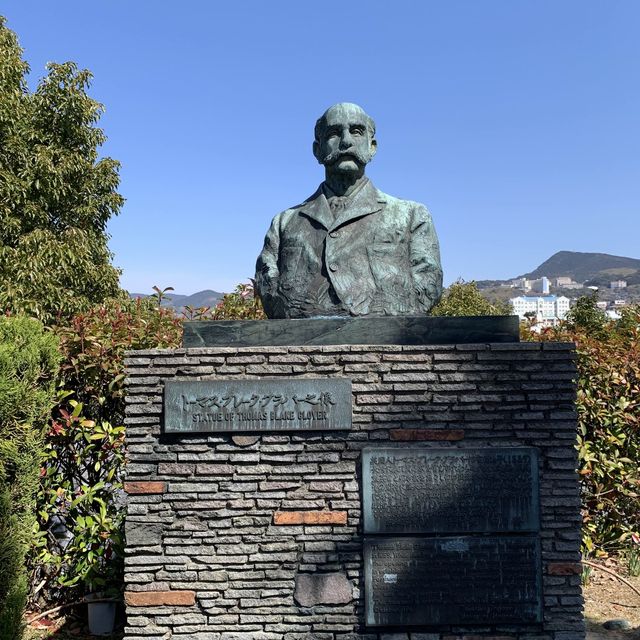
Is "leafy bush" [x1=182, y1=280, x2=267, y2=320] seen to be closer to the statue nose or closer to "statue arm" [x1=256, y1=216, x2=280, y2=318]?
"statue arm" [x1=256, y1=216, x2=280, y2=318]

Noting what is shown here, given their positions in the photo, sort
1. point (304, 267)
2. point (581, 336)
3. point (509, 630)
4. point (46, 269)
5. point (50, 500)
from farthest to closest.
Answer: point (46, 269) → point (581, 336) → point (50, 500) → point (304, 267) → point (509, 630)

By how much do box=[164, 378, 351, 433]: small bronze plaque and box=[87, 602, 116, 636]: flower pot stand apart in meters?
1.80

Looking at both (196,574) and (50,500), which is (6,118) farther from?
(196,574)

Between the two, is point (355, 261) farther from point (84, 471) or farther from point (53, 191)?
point (53, 191)

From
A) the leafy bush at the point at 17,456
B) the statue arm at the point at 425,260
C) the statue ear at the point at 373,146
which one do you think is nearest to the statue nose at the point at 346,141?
the statue ear at the point at 373,146

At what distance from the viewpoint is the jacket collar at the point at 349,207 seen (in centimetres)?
411

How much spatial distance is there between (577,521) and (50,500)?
3578 mm

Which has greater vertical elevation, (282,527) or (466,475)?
(466,475)

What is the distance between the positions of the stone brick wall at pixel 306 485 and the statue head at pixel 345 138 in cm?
124

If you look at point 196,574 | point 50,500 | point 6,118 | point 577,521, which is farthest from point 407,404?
point 6,118

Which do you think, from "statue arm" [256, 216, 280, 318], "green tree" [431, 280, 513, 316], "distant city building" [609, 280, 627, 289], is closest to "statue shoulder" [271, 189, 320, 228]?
"statue arm" [256, 216, 280, 318]

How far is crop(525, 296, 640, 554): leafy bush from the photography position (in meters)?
5.55

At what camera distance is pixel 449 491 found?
11.7ft

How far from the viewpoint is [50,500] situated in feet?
15.5
